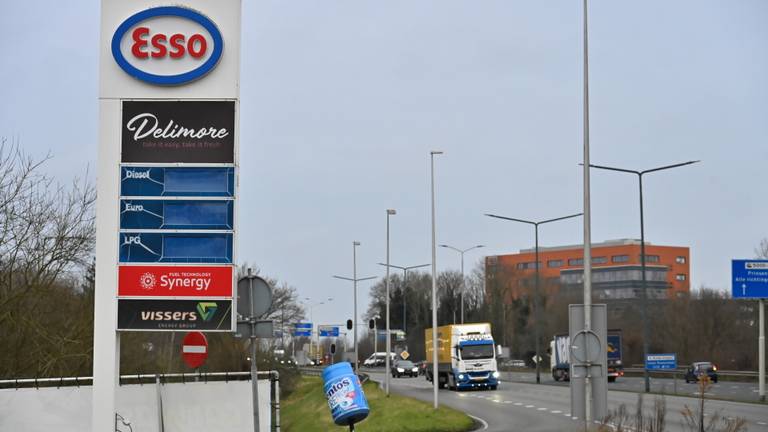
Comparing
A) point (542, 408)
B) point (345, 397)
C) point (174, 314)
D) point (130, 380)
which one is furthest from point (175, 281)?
point (542, 408)

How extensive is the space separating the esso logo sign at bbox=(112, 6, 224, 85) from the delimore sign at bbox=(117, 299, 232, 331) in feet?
13.6

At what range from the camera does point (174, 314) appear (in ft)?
63.7

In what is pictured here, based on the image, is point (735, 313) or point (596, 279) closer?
point (735, 313)

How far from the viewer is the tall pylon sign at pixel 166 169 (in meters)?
19.4

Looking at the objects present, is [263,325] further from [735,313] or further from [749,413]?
[735,313]

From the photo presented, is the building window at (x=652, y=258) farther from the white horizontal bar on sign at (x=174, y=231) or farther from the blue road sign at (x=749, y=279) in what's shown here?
the white horizontal bar on sign at (x=174, y=231)

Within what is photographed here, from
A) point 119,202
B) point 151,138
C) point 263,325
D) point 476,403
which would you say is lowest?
point 476,403

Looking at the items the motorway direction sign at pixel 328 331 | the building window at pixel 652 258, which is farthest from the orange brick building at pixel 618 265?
the motorway direction sign at pixel 328 331

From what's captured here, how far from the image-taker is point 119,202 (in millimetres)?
19672

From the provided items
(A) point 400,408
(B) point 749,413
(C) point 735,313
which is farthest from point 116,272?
(C) point 735,313

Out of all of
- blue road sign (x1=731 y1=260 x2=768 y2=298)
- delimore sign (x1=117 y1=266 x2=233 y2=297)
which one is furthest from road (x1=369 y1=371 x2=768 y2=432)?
delimore sign (x1=117 y1=266 x2=233 y2=297)

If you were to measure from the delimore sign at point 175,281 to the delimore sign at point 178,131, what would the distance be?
206 centimetres

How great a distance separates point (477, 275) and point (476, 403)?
8052 centimetres

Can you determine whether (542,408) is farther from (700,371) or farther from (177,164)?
(700,371)
